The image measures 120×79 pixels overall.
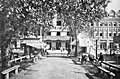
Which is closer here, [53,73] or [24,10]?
[24,10]

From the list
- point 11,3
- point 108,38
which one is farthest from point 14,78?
point 108,38

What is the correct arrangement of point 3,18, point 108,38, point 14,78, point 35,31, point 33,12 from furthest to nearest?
point 108,38 → point 35,31 → point 33,12 → point 14,78 → point 3,18

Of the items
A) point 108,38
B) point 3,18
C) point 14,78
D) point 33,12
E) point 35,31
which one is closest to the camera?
point 3,18

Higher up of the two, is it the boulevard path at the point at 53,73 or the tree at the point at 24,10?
the tree at the point at 24,10

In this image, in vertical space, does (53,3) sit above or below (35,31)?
above

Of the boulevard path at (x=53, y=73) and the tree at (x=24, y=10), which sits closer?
the tree at (x=24, y=10)

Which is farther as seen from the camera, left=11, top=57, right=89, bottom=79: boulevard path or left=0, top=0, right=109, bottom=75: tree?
left=11, top=57, right=89, bottom=79: boulevard path

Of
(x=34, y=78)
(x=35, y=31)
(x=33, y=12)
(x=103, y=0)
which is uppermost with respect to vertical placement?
(x=103, y=0)

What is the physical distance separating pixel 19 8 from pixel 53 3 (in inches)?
74.4

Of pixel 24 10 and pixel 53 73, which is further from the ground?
pixel 24 10

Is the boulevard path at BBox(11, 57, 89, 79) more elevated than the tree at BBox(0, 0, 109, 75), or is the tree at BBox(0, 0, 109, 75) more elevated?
the tree at BBox(0, 0, 109, 75)

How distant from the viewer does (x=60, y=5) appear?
11133 mm

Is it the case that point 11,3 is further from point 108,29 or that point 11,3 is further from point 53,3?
point 108,29

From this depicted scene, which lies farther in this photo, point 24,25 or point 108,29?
point 108,29
